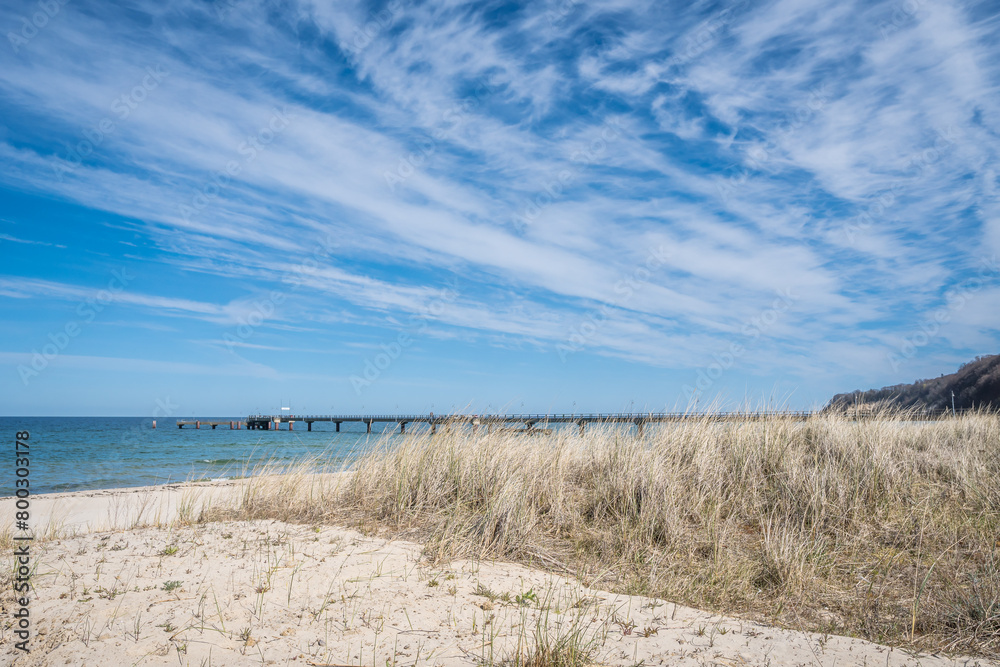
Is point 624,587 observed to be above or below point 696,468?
below

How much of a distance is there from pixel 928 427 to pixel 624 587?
30.2 ft

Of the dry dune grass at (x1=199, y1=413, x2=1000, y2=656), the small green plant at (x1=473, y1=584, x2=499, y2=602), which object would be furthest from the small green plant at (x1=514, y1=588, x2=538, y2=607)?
the dry dune grass at (x1=199, y1=413, x2=1000, y2=656)

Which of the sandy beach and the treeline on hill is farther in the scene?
the treeline on hill

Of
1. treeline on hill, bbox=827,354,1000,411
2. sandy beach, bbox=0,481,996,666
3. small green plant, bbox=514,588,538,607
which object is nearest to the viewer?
sandy beach, bbox=0,481,996,666

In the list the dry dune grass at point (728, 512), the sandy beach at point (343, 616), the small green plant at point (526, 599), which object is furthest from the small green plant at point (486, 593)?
the dry dune grass at point (728, 512)

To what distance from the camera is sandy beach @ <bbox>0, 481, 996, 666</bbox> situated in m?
3.32

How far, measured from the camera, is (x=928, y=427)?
1017 centimetres

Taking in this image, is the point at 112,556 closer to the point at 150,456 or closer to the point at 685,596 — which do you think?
the point at 685,596

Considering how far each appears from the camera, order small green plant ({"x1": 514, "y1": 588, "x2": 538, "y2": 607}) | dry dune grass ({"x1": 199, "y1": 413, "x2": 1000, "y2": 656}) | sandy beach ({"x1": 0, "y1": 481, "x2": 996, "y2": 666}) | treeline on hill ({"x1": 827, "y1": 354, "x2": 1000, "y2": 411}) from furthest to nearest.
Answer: treeline on hill ({"x1": 827, "y1": 354, "x2": 1000, "y2": 411}) → dry dune grass ({"x1": 199, "y1": 413, "x2": 1000, "y2": 656}) → small green plant ({"x1": 514, "y1": 588, "x2": 538, "y2": 607}) → sandy beach ({"x1": 0, "y1": 481, "x2": 996, "y2": 666})

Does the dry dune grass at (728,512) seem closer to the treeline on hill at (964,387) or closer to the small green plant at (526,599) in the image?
the small green plant at (526,599)

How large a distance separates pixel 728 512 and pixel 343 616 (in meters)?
4.60

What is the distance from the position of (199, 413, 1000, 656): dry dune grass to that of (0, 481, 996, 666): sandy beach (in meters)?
0.44

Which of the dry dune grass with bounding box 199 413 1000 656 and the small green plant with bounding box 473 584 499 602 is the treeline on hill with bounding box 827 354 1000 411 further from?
the small green plant with bounding box 473 584 499 602

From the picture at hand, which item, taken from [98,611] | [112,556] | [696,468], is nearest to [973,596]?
[696,468]
